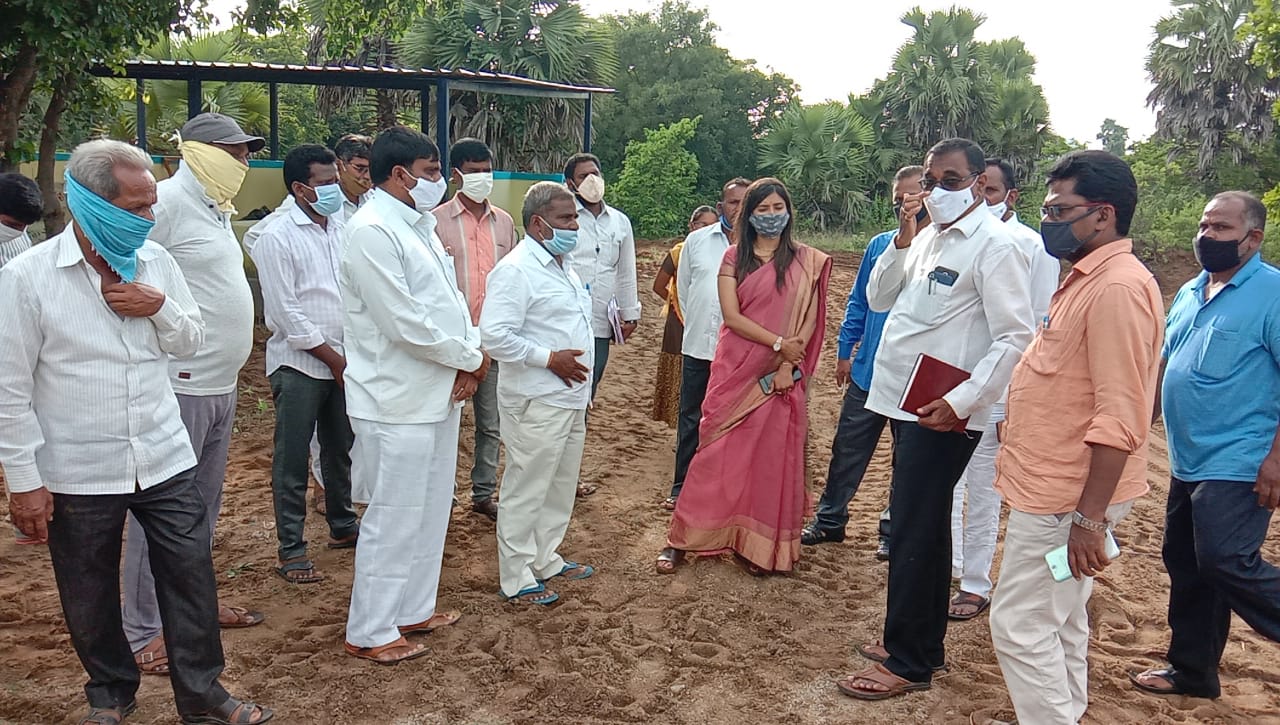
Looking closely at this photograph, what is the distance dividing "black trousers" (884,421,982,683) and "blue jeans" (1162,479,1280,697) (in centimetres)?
88

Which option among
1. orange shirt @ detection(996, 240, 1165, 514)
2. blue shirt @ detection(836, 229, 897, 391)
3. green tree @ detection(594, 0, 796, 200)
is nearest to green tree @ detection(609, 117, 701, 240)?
green tree @ detection(594, 0, 796, 200)

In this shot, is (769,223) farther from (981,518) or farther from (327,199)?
(327,199)

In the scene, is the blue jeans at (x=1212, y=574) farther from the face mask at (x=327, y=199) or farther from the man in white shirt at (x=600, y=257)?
the face mask at (x=327, y=199)

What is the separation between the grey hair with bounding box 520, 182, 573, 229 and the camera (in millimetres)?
4219

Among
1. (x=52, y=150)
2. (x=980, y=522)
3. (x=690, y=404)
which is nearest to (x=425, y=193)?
(x=690, y=404)

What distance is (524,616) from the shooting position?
4.18m

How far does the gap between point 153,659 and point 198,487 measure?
68 centimetres

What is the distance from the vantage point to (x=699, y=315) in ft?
17.9

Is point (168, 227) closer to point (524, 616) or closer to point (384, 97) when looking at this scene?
point (524, 616)

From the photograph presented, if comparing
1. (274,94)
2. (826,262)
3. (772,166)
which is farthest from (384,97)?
(826,262)

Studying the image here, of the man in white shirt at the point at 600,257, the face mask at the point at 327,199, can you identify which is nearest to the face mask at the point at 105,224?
the face mask at the point at 327,199

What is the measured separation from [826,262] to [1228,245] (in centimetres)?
165

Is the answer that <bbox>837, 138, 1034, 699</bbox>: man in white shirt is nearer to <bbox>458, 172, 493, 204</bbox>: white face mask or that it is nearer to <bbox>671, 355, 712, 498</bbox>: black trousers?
<bbox>671, 355, 712, 498</bbox>: black trousers

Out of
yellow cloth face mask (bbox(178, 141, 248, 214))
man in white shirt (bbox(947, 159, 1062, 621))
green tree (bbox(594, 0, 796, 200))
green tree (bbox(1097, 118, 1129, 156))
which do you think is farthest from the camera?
green tree (bbox(1097, 118, 1129, 156))
